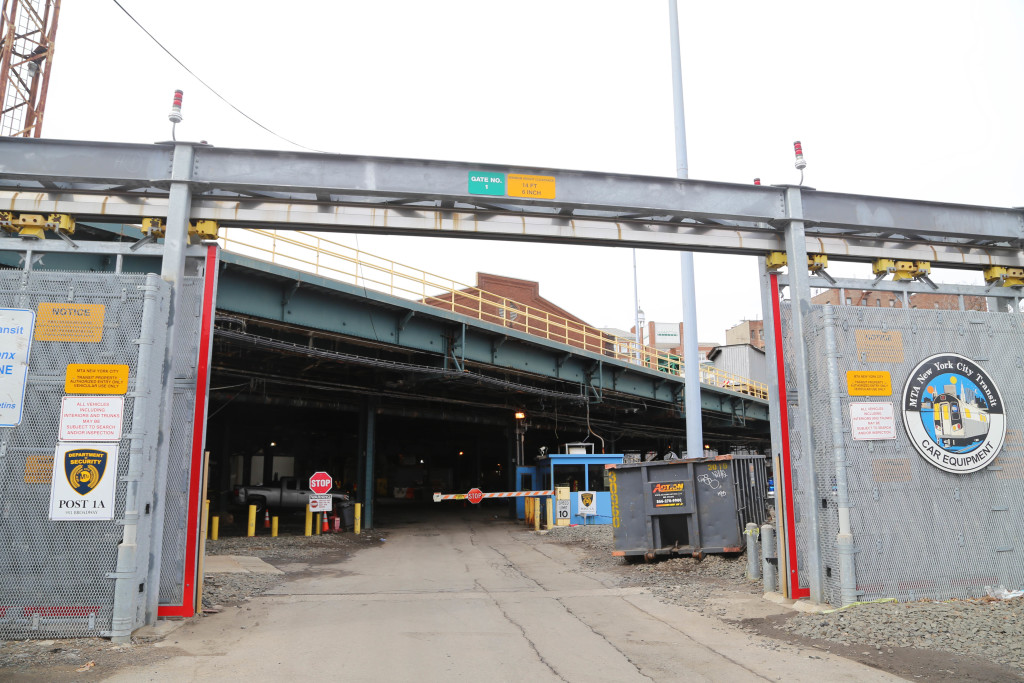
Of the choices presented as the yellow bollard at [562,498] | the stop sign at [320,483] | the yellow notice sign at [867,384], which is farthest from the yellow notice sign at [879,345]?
the yellow bollard at [562,498]

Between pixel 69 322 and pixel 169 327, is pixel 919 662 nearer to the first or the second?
pixel 169 327

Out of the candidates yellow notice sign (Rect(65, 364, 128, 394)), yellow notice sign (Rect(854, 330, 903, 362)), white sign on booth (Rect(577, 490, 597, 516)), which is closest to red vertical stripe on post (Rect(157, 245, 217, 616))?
yellow notice sign (Rect(65, 364, 128, 394))

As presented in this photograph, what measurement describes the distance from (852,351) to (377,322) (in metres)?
14.6

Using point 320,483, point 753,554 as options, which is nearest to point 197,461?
point 753,554

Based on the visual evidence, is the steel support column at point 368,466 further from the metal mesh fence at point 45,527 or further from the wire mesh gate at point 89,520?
the metal mesh fence at point 45,527

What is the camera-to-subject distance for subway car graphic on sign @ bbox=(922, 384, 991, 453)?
31.2ft

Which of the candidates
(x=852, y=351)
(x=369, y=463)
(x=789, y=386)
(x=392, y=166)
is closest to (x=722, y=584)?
(x=789, y=386)

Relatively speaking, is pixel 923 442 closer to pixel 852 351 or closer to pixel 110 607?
pixel 852 351

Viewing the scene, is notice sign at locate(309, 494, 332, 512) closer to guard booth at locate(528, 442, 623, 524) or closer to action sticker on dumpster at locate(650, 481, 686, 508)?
guard booth at locate(528, 442, 623, 524)

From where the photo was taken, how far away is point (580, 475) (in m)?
28.1

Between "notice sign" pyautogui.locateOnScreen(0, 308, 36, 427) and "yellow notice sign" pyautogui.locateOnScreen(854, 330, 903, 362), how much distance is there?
10.6 m

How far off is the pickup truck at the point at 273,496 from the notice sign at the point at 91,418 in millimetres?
23010

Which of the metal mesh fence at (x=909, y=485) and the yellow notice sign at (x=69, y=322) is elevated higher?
the yellow notice sign at (x=69, y=322)

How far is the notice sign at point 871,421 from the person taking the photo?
30.5 ft
